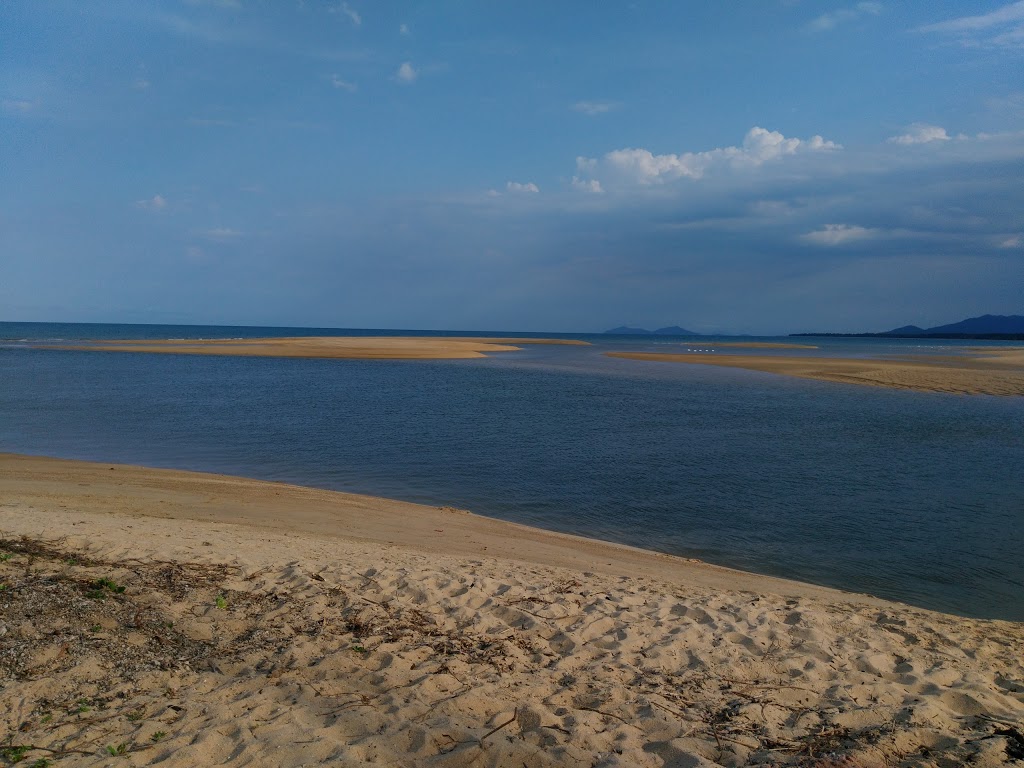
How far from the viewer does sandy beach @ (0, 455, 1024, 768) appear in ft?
14.1

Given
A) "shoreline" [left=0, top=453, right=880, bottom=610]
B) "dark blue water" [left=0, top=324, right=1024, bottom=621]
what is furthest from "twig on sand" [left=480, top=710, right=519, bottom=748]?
"dark blue water" [left=0, top=324, right=1024, bottom=621]

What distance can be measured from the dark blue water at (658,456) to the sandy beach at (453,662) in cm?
232

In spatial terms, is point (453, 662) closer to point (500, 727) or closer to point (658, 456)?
point (500, 727)

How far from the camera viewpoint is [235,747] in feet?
13.6

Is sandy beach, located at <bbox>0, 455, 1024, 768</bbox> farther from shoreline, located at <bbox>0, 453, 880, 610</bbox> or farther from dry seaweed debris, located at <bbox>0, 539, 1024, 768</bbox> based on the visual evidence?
shoreline, located at <bbox>0, 453, 880, 610</bbox>

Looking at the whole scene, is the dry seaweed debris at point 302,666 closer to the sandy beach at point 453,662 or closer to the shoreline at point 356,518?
the sandy beach at point 453,662

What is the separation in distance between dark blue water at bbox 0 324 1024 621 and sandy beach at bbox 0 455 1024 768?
2.32m

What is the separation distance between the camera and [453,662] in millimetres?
5379

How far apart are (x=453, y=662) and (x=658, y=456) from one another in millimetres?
12463

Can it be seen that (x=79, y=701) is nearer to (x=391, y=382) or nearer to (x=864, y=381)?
(x=391, y=382)

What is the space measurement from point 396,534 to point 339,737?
219 inches

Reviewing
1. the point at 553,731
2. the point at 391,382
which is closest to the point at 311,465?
the point at 553,731

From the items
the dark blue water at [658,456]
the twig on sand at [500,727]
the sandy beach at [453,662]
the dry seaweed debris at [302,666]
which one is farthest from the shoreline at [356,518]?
the twig on sand at [500,727]

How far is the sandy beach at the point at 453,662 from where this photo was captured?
4.29 meters
